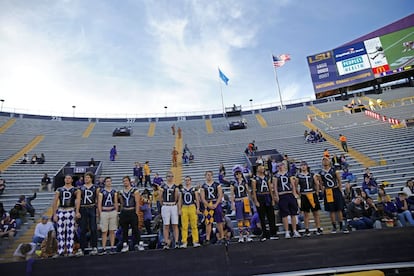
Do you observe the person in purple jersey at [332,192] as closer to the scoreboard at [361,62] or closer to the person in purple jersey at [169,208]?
the person in purple jersey at [169,208]

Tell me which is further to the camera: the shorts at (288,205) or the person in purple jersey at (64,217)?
the shorts at (288,205)

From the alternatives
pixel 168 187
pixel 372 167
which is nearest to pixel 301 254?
pixel 168 187

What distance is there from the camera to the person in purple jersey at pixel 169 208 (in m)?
5.76

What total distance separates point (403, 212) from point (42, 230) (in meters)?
9.11

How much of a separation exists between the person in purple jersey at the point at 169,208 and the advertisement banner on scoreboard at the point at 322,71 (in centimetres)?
2721

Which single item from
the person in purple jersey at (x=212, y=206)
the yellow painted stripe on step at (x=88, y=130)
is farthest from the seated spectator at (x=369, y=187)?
the yellow painted stripe on step at (x=88, y=130)

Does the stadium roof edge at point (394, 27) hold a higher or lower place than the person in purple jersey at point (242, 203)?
higher

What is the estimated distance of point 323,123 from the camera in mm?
22219

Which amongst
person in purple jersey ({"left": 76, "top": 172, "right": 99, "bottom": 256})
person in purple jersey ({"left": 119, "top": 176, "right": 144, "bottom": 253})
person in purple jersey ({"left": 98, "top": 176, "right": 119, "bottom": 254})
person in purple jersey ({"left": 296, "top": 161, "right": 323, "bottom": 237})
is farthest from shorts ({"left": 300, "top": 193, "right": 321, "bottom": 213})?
person in purple jersey ({"left": 76, "top": 172, "right": 99, "bottom": 256})

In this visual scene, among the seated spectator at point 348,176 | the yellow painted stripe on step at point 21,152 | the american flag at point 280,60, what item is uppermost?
the american flag at point 280,60

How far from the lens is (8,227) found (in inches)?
298

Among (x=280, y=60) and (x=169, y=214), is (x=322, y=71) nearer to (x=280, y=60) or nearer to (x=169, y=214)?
(x=280, y=60)

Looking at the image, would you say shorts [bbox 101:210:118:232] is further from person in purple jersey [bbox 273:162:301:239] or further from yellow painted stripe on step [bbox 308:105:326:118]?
yellow painted stripe on step [bbox 308:105:326:118]

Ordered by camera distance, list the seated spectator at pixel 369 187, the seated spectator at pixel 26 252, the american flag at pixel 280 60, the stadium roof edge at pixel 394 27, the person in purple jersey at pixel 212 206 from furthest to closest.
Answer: the american flag at pixel 280 60, the stadium roof edge at pixel 394 27, the seated spectator at pixel 369 187, the person in purple jersey at pixel 212 206, the seated spectator at pixel 26 252
